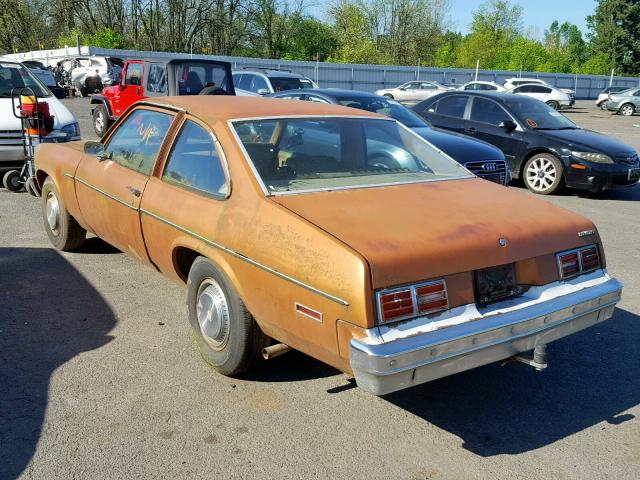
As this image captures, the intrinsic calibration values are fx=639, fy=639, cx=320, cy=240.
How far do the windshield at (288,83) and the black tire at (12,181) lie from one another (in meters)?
7.94

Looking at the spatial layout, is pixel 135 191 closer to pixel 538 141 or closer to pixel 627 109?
pixel 538 141

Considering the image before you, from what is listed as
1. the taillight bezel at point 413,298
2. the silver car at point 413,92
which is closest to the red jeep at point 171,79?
the taillight bezel at point 413,298

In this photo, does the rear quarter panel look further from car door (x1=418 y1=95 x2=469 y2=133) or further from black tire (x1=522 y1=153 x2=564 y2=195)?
black tire (x1=522 y1=153 x2=564 y2=195)

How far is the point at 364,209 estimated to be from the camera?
3408 mm

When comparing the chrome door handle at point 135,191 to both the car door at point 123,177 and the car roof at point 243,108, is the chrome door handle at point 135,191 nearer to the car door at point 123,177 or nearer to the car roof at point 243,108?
the car door at point 123,177

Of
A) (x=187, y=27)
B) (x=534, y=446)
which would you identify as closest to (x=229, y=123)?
(x=534, y=446)

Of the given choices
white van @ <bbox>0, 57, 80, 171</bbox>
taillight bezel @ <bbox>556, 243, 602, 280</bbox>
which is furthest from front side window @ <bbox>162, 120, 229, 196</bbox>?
white van @ <bbox>0, 57, 80, 171</bbox>

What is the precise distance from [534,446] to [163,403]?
1952mm

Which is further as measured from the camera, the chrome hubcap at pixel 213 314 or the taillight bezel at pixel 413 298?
the chrome hubcap at pixel 213 314

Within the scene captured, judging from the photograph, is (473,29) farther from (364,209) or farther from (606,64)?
(364,209)

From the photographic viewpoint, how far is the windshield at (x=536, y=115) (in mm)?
10695

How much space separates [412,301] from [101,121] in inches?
561

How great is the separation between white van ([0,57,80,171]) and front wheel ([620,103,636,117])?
98.2 feet

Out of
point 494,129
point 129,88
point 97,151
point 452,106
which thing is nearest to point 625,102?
point 452,106
